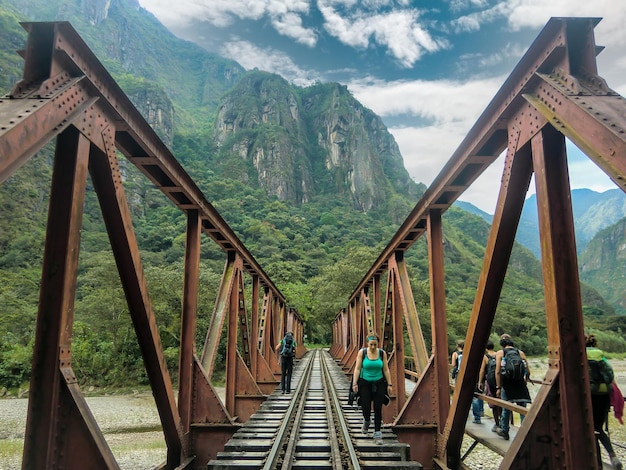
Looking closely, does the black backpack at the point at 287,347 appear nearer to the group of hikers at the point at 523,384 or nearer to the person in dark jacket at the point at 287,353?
the person in dark jacket at the point at 287,353

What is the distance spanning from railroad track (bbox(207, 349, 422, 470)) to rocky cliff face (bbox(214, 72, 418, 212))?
135426 millimetres

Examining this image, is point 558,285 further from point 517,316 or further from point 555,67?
point 517,316

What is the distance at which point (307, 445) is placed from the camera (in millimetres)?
6008

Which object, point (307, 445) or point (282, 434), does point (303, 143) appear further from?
point (307, 445)

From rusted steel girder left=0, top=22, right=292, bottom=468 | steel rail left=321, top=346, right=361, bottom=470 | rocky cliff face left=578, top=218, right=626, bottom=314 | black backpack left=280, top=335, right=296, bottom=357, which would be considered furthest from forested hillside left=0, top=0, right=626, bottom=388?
rocky cliff face left=578, top=218, right=626, bottom=314

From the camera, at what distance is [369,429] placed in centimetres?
686

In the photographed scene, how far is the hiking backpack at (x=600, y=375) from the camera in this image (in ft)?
14.9

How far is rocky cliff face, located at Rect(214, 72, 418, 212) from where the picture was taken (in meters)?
151

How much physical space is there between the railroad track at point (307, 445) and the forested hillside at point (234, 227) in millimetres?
18025

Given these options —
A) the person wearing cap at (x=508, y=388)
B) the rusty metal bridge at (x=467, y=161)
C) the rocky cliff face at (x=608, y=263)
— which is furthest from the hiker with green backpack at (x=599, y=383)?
the rocky cliff face at (x=608, y=263)

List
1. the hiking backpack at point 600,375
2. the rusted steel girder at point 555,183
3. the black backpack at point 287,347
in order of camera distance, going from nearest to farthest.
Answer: the rusted steel girder at point 555,183 < the hiking backpack at point 600,375 < the black backpack at point 287,347

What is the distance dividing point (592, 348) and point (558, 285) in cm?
255

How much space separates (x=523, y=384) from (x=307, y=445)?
3.04 m

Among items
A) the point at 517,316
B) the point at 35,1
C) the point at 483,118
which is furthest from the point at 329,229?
the point at 35,1
